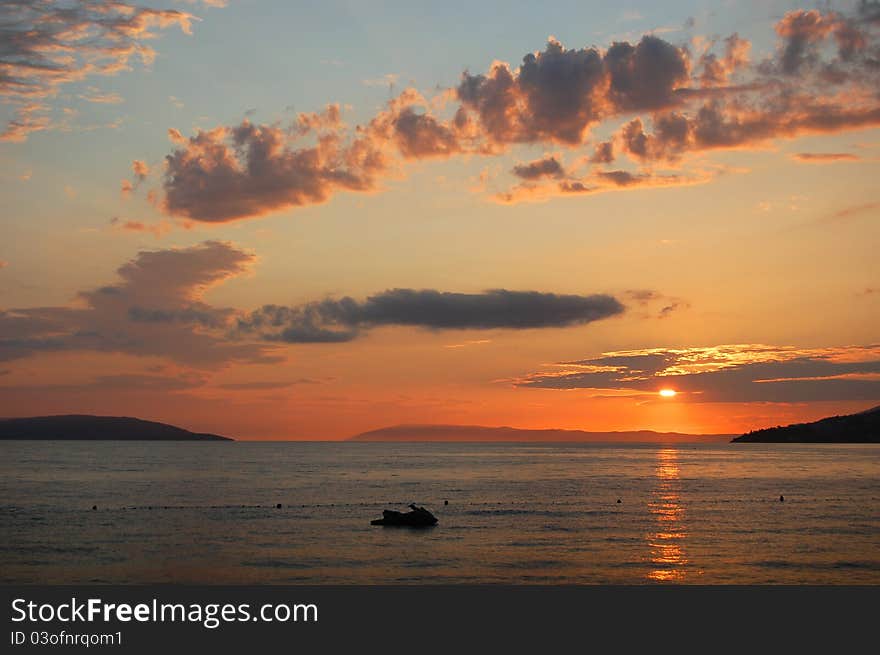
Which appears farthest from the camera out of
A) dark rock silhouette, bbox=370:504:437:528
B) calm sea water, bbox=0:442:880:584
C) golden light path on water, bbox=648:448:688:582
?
dark rock silhouette, bbox=370:504:437:528

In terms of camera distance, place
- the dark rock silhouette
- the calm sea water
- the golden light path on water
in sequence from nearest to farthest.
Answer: the calm sea water
the golden light path on water
the dark rock silhouette

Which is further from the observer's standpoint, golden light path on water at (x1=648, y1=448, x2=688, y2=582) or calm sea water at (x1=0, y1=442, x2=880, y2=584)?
golden light path on water at (x1=648, y1=448, x2=688, y2=582)

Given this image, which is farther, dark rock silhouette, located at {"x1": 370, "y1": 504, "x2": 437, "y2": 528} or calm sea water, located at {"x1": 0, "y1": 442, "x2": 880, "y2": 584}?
dark rock silhouette, located at {"x1": 370, "y1": 504, "x2": 437, "y2": 528}

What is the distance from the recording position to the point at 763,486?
5655 inches

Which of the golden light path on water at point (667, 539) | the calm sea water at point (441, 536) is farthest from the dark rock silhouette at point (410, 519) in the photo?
the golden light path on water at point (667, 539)

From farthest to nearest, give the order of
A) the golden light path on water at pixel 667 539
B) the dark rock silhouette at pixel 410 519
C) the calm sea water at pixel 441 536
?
1. the dark rock silhouette at pixel 410 519
2. the golden light path on water at pixel 667 539
3. the calm sea water at pixel 441 536

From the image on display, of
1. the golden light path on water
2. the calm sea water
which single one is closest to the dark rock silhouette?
the calm sea water

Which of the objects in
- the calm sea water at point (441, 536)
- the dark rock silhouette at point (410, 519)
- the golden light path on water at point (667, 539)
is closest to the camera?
the calm sea water at point (441, 536)

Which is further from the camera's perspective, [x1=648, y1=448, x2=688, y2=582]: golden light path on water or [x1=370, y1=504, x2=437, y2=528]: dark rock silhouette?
[x1=370, y1=504, x2=437, y2=528]: dark rock silhouette

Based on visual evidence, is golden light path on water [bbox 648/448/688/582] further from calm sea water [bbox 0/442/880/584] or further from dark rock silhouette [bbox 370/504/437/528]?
dark rock silhouette [bbox 370/504/437/528]

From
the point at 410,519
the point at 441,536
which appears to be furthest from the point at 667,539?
the point at 410,519

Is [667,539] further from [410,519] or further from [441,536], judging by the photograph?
[410,519]

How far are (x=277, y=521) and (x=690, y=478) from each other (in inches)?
4750

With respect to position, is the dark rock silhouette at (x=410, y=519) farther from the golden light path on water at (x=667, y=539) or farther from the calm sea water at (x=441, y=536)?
the golden light path on water at (x=667, y=539)
